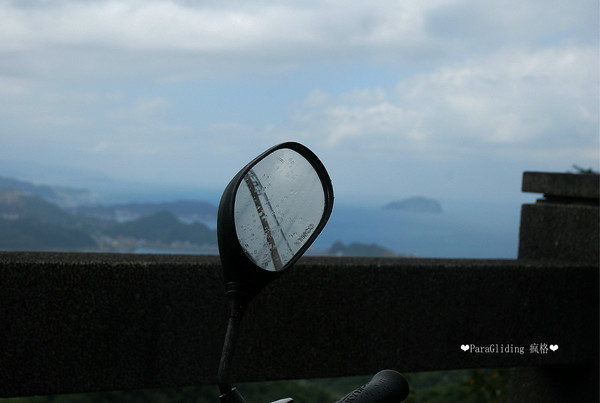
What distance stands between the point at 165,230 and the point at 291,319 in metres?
7.23

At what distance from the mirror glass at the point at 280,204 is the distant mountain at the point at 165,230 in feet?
18.2

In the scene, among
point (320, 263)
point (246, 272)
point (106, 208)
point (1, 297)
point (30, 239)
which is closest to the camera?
point (246, 272)

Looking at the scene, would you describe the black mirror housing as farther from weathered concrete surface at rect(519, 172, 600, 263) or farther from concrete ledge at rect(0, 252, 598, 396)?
weathered concrete surface at rect(519, 172, 600, 263)

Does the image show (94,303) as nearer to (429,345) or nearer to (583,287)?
(429,345)

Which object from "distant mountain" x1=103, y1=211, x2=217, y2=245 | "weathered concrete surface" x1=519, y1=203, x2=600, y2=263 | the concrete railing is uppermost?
"weathered concrete surface" x1=519, y1=203, x2=600, y2=263

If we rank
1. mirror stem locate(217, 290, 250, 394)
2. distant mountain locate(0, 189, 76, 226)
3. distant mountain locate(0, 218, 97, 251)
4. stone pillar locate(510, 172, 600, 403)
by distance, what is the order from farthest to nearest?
distant mountain locate(0, 189, 76, 226) → distant mountain locate(0, 218, 97, 251) → stone pillar locate(510, 172, 600, 403) → mirror stem locate(217, 290, 250, 394)

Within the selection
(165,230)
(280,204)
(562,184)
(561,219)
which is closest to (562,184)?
(562,184)

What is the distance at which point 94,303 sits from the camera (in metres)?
2.47

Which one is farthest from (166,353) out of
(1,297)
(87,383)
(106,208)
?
(106,208)

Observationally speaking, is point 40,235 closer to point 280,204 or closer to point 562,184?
point 562,184

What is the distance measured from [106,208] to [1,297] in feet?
55.4

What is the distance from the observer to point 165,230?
978 centimetres

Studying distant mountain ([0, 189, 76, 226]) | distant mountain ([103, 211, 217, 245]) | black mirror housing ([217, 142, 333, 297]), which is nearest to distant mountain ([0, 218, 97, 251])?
distant mountain ([0, 189, 76, 226])

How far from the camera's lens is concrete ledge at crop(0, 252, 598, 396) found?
7.95 feet
